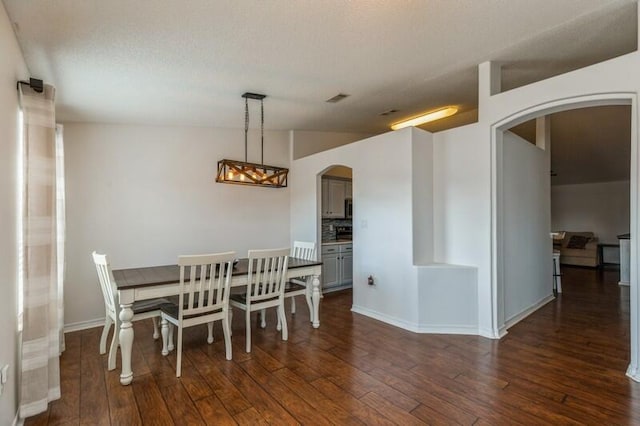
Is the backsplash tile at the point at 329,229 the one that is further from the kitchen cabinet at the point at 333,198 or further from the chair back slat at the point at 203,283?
the chair back slat at the point at 203,283

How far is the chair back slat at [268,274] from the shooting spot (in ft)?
10.2

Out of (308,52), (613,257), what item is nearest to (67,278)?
(308,52)

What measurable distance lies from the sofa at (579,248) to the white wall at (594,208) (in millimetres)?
412

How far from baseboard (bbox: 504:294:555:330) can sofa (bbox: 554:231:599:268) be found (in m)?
3.71

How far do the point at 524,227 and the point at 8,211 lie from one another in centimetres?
489

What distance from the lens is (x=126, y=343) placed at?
249 cm

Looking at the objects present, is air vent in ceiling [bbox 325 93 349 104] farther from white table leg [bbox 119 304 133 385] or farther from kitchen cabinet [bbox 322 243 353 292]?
white table leg [bbox 119 304 133 385]

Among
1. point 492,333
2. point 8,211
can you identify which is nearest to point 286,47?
point 8,211

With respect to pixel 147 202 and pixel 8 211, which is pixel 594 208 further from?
pixel 8 211

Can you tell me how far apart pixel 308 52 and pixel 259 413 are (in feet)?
9.11

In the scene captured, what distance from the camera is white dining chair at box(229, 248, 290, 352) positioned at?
3.10 meters

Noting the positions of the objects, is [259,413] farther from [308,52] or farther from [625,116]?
[625,116]

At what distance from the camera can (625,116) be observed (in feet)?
16.5


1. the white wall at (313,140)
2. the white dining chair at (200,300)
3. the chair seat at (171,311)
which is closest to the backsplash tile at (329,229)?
the white wall at (313,140)
